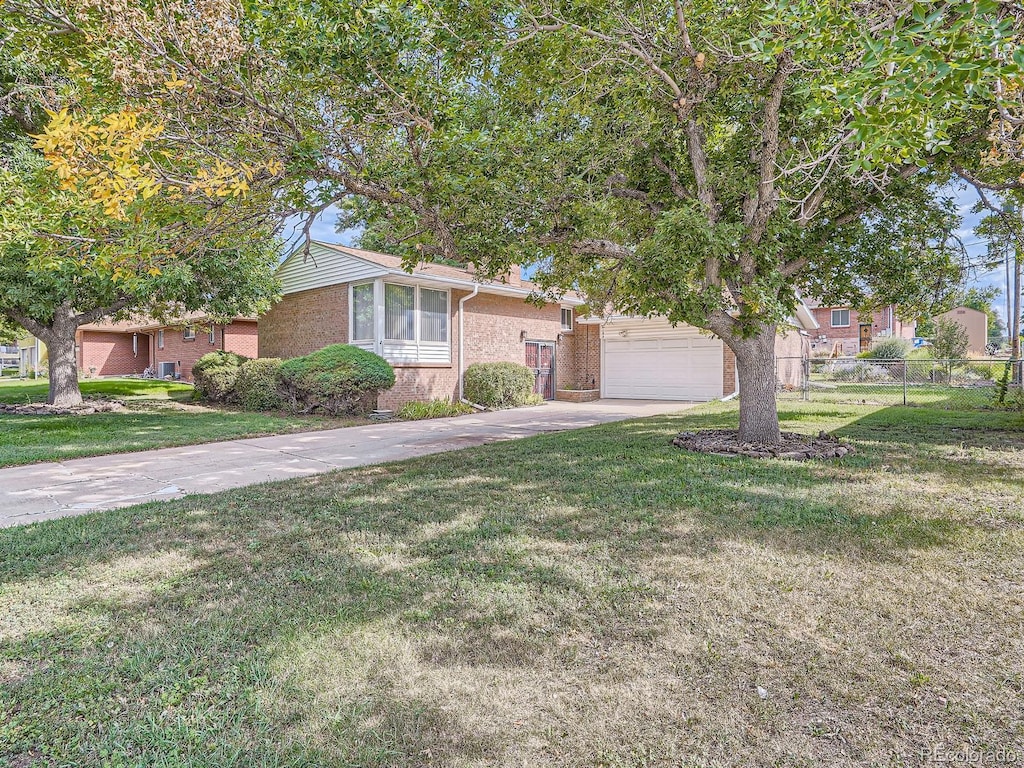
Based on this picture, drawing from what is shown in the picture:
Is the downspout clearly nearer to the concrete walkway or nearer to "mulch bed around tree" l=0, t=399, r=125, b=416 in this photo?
the concrete walkway

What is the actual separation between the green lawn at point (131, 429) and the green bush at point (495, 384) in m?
4.34

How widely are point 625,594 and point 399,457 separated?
201 inches

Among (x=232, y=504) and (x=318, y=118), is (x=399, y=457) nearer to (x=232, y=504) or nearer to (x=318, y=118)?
(x=232, y=504)

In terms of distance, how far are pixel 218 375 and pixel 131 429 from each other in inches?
201

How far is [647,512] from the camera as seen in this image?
4.83 metres

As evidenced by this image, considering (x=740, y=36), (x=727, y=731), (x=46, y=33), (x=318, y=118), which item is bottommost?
(x=727, y=731)

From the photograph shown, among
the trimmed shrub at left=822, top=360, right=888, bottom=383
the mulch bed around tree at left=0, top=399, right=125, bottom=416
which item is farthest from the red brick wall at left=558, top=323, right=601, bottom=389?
the mulch bed around tree at left=0, top=399, right=125, bottom=416

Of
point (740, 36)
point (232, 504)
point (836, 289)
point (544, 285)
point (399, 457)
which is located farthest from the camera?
point (544, 285)

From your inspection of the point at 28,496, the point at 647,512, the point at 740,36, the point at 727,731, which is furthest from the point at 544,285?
the point at 727,731

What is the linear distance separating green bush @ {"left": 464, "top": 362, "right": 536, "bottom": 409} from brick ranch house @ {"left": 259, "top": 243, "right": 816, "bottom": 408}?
0.34 meters

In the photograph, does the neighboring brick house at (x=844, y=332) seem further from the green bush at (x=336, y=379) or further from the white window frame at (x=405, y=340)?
the green bush at (x=336, y=379)

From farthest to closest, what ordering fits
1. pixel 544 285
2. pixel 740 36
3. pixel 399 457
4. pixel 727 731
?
pixel 544 285 → pixel 399 457 → pixel 740 36 → pixel 727 731

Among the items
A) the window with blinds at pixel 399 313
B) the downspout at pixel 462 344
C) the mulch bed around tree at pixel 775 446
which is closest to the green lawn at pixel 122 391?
the window with blinds at pixel 399 313

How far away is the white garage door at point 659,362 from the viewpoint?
686 inches
